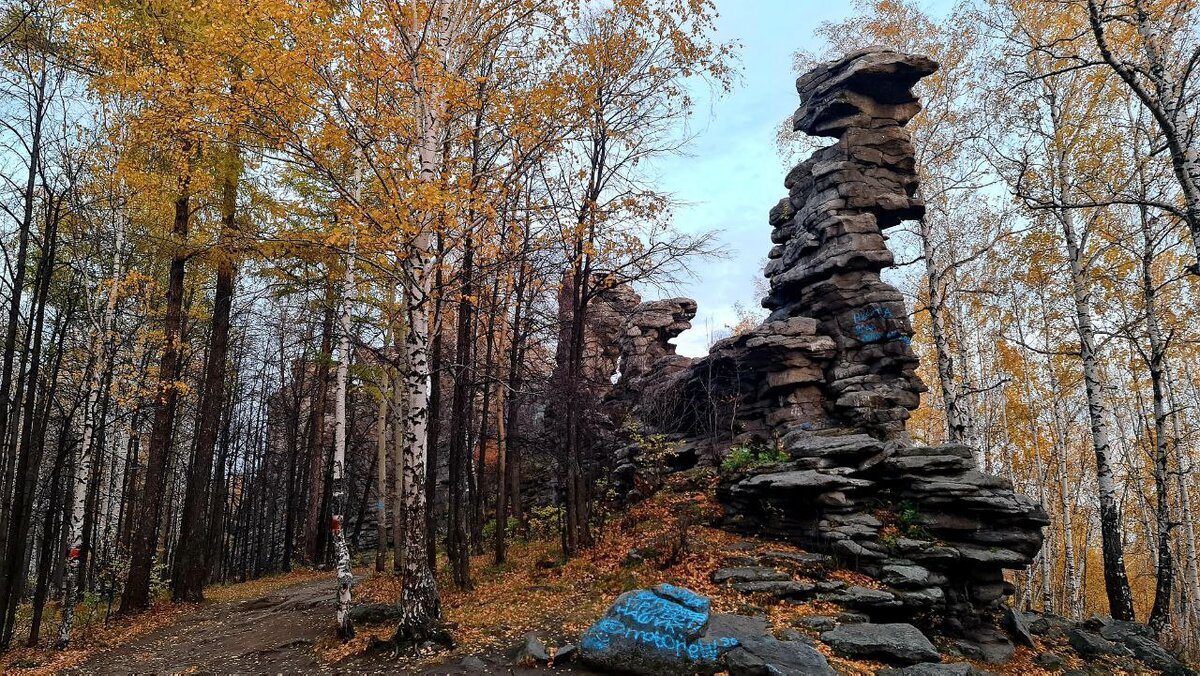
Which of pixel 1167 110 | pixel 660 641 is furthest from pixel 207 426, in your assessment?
pixel 1167 110

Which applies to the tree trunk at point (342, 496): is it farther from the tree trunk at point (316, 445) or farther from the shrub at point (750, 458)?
the shrub at point (750, 458)

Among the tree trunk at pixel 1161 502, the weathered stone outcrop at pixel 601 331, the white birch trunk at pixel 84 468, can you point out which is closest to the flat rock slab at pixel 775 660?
the weathered stone outcrop at pixel 601 331

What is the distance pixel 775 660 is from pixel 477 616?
15.5 feet

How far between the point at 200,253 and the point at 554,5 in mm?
8717

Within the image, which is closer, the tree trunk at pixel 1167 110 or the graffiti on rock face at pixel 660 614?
the tree trunk at pixel 1167 110

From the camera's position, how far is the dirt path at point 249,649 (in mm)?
6984

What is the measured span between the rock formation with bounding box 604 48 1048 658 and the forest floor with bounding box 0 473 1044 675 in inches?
38.8

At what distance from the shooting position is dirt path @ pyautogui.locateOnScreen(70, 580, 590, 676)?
22.9ft

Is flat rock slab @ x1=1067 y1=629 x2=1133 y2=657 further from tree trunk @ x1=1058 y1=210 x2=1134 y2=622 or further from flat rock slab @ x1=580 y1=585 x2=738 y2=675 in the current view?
flat rock slab @ x1=580 y1=585 x2=738 y2=675

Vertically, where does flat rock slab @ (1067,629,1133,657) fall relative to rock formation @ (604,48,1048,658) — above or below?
below

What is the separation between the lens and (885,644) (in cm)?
727

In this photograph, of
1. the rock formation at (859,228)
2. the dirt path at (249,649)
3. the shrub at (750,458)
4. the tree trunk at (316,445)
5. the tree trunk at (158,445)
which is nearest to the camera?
the dirt path at (249,649)

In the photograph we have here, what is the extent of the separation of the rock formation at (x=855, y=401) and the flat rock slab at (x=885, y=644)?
1423 millimetres

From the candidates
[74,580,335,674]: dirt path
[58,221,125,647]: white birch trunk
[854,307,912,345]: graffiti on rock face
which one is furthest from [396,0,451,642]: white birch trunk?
[854,307,912,345]: graffiti on rock face
